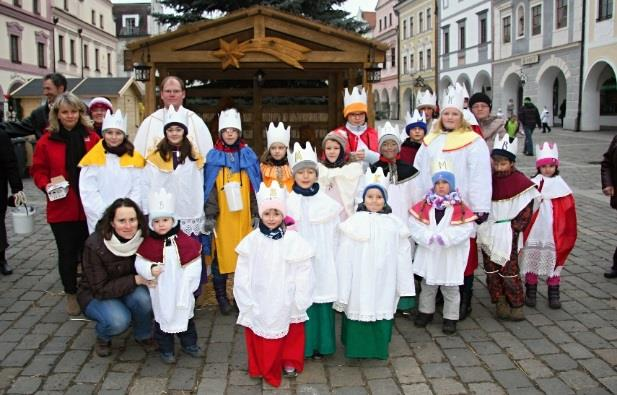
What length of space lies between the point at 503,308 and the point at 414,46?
2107 inches

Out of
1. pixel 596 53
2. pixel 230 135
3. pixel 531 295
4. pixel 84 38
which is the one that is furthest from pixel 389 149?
pixel 84 38

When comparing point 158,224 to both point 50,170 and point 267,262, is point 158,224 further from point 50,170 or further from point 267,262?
point 50,170

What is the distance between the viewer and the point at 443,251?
4.99 metres

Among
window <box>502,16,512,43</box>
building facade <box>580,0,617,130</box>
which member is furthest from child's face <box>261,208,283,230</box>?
window <box>502,16,512,43</box>

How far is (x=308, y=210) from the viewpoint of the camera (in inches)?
181

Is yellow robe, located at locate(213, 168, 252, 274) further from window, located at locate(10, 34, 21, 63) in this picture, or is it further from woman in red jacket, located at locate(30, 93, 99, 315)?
window, located at locate(10, 34, 21, 63)

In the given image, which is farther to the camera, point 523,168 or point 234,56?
point 523,168

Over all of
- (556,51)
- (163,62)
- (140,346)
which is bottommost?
(140,346)

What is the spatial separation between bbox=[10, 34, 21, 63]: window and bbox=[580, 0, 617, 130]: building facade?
32971mm

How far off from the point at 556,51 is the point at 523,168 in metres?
18.1

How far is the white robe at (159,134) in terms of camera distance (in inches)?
222

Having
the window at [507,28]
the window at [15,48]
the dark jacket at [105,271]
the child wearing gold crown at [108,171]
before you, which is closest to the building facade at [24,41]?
the window at [15,48]

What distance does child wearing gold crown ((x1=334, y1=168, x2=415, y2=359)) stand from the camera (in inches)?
174

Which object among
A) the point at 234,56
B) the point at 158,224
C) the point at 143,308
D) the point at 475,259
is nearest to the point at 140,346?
the point at 143,308
